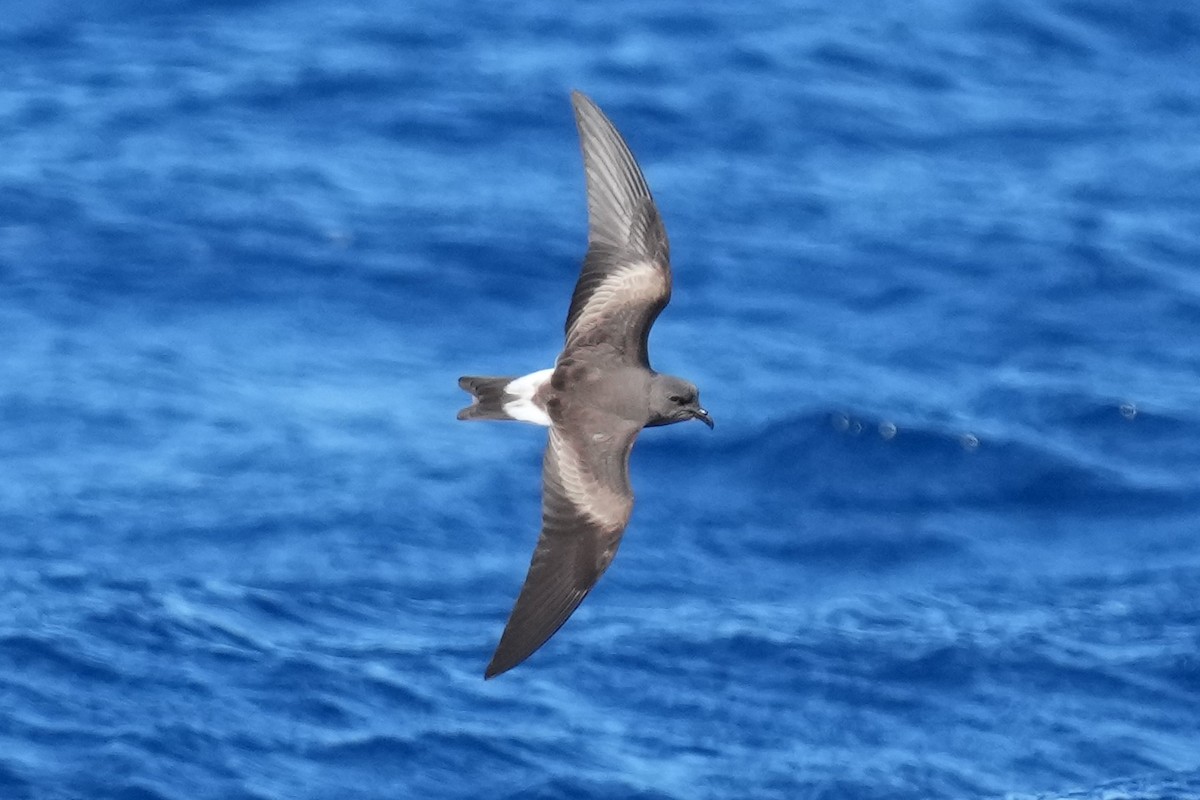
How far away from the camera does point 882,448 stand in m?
15.3

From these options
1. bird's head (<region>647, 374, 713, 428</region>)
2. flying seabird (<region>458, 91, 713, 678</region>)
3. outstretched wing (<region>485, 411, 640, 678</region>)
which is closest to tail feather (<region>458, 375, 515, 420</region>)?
flying seabird (<region>458, 91, 713, 678</region>)

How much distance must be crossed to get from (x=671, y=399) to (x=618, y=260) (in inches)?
29.8

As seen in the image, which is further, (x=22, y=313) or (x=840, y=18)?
(x=840, y=18)

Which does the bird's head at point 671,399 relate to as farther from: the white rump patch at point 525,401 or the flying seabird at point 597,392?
the white rump patch at point 525,401

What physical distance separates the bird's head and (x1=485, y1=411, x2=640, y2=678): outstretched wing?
0.15 meters

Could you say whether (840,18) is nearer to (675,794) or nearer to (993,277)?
(993,277)

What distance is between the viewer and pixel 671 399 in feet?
29.1

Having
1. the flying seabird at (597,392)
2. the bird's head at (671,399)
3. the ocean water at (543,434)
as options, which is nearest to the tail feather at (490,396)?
the flying seabird at (597,392)

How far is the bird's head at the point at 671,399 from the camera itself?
8844 mm

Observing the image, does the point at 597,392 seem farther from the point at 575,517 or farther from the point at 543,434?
the point at 543,434

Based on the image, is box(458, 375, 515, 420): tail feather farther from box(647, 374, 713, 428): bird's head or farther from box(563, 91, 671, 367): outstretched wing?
box(647, 374, 713, 428): bird's head

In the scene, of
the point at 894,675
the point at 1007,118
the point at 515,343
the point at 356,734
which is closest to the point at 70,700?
the point at 356,734

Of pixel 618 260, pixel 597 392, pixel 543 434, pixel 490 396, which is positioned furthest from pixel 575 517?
pixel 543 434

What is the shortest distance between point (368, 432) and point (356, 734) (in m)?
2.50
